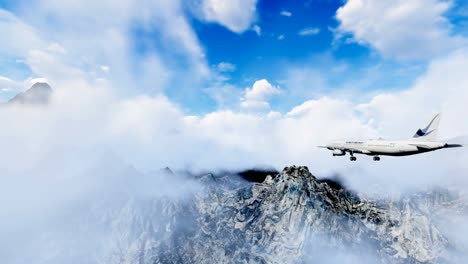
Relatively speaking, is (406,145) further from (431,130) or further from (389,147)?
(431,130)

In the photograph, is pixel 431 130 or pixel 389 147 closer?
pixel 431 130

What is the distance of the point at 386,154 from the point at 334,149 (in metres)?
39.5

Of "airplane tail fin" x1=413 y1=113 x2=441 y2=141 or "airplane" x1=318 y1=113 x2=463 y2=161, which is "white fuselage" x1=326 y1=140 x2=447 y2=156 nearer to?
"airplane" x1=318 y1=113 x2=463 y2=161

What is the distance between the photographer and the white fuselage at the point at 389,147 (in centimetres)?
13200

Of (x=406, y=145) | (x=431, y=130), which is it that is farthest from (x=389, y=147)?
(x=431, y=130)

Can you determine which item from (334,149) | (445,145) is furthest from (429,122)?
(334,149)

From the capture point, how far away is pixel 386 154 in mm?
146000

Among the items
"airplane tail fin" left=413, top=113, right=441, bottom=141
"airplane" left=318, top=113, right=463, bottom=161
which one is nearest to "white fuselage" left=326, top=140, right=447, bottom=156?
"airplane" left=318, top=113, right=463, bottom=161

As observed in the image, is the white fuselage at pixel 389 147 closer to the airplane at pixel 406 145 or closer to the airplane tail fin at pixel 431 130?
the airplane at pixel 406 145

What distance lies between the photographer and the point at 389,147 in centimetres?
14475

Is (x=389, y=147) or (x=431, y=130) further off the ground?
(x=431, y=130)

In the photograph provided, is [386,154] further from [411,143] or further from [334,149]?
[334,149]

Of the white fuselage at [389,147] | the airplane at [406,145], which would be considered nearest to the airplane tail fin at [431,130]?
the airplane at [406,145]

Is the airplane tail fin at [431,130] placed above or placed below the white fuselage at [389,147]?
above
